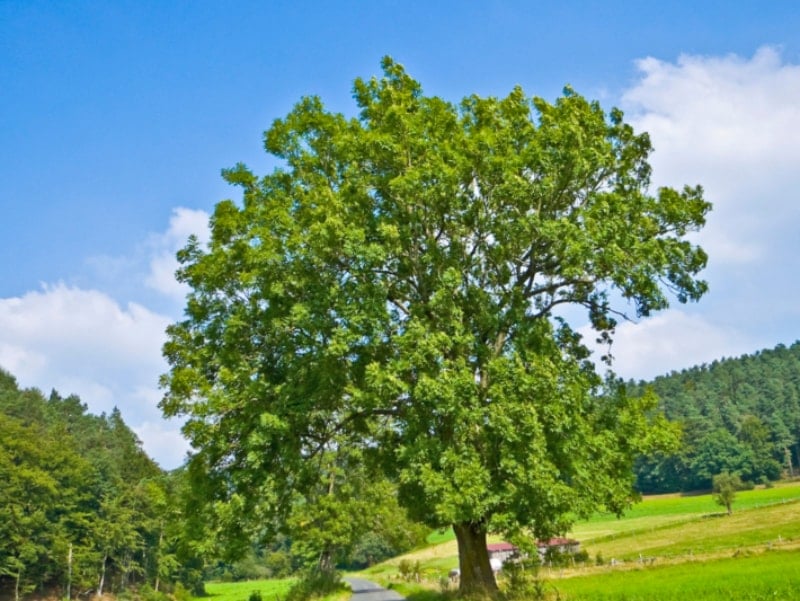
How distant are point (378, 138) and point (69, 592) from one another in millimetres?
80444

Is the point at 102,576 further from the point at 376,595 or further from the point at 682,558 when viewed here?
the point at 682,558

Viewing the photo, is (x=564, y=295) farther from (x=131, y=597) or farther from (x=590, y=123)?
(x=131, y=597)

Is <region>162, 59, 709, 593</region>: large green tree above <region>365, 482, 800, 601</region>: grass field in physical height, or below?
above

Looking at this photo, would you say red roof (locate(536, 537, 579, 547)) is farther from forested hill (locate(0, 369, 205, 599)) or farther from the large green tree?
forested hill (locate(0, 369, 205, 599))

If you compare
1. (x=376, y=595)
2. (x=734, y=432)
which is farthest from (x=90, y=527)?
(x=734, y=432)

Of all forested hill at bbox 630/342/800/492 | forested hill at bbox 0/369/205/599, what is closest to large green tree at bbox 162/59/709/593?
forested hill at bbox 0/369/205/599

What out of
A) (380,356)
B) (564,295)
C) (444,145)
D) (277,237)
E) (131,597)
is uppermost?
(444,145)

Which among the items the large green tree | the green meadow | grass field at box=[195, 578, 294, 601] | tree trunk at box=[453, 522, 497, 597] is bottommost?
grass field at box=[195, 578, 294, 601]

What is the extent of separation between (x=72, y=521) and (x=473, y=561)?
75993mm

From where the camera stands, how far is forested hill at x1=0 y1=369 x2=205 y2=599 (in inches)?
2857

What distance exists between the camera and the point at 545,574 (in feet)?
145

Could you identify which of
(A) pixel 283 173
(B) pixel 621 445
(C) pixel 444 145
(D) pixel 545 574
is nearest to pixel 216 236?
(A) pixel 283 173

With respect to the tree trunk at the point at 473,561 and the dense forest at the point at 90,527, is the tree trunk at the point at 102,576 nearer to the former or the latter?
the dense forest at the point at 90,527

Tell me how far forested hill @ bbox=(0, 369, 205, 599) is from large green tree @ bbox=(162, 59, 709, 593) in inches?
2038
